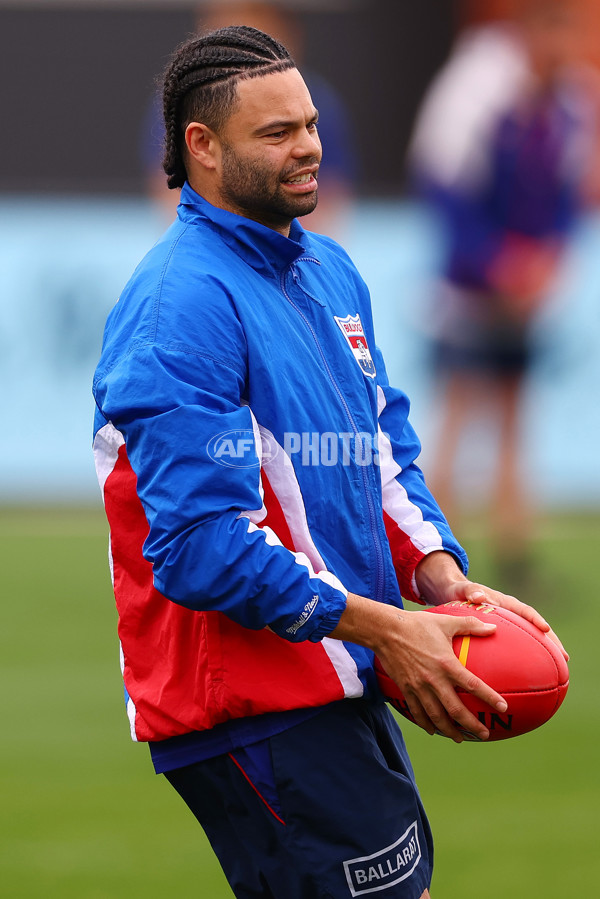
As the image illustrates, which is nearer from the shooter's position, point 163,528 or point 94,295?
point 163,528

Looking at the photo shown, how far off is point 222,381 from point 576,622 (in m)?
4.87

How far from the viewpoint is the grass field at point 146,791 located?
4.31 metres

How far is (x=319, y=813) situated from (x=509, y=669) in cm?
44

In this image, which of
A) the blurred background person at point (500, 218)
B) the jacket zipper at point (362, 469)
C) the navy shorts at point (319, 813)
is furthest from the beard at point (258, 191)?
the blurred background person at point (500, 218)

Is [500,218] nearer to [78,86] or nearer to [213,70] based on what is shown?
[213,70]

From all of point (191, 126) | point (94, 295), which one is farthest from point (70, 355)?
point (191, 126)

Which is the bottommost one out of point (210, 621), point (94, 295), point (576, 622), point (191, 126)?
point (576, 622)

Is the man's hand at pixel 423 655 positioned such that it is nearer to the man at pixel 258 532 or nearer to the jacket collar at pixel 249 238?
the man at pixel 258 532

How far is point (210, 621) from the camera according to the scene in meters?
2.67

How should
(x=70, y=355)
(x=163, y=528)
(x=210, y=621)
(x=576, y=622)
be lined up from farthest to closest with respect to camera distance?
1. (x=70, y=355)
2. (x=576, y=622)
3. (x=210, y=621)
4. (x=163, y=528)

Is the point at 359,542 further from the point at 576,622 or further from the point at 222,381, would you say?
the point at 576,622

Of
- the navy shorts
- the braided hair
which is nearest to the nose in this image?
the braided hair

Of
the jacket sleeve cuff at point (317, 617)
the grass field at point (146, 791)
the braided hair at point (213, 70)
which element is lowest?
the grass field at point (146, 791)

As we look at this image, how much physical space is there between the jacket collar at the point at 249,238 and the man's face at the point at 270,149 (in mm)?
42
